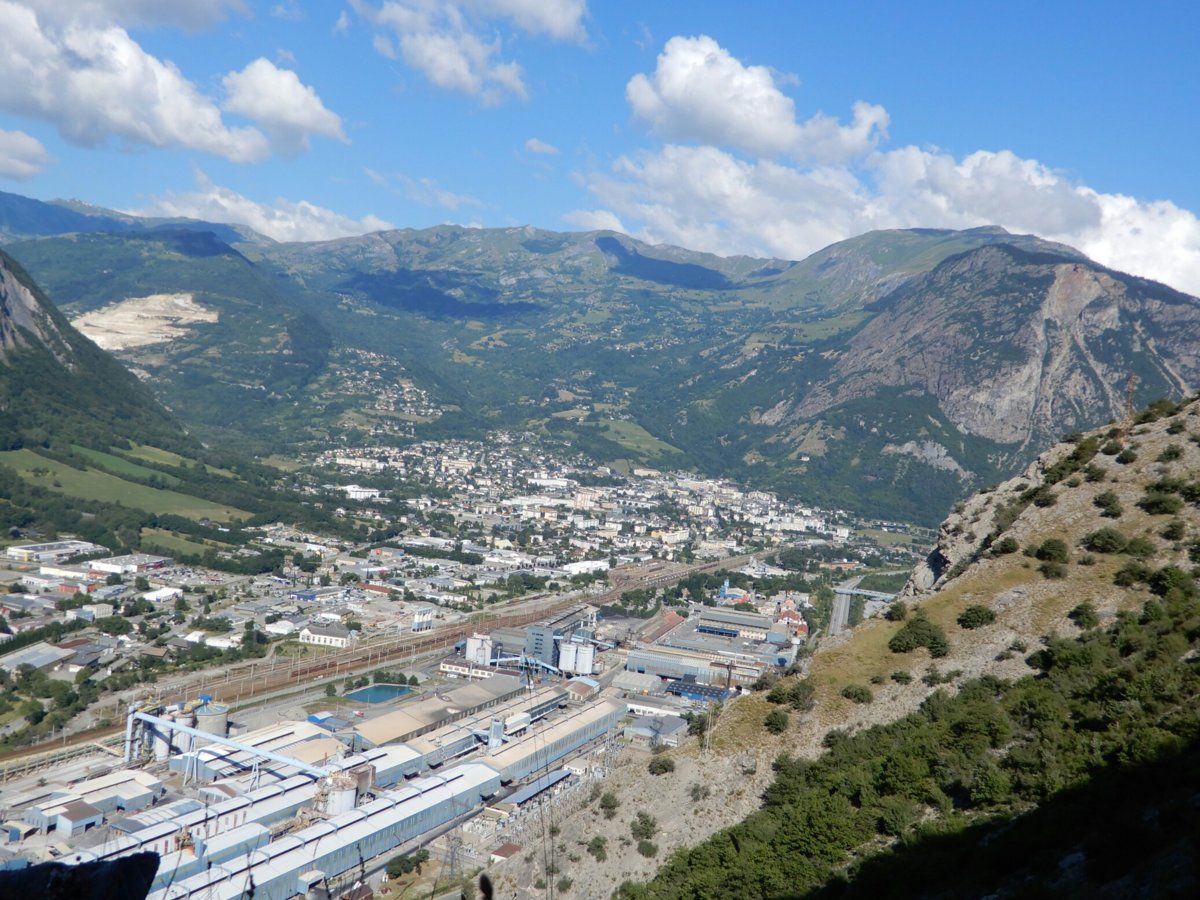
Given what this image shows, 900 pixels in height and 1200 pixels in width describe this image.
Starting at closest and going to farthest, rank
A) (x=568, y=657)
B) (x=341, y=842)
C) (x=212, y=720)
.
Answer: (x=341, y=842), (x=212, y=720), (x=568, y=657)

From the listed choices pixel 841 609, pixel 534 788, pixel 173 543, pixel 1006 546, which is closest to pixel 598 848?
pixel 1006 546

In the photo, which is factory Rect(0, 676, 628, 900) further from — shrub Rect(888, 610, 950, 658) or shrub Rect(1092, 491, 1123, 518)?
shrub Rect(1092, 491, 1123, 518)

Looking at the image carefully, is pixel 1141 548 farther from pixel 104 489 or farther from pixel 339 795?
pixel 104 489

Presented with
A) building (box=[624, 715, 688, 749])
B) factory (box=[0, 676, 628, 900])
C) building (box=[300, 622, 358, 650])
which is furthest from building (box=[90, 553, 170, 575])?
building (box=[624, 715, 688, 749])

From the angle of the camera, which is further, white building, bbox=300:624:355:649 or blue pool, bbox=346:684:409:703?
white building, bbox=300:624:355:649

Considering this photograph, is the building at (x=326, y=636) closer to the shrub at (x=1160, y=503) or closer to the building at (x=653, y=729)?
the building at (x=653, y=729)

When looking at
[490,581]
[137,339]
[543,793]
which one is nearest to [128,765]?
[543,793]

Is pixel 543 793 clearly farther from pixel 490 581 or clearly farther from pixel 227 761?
pixel 490 581
